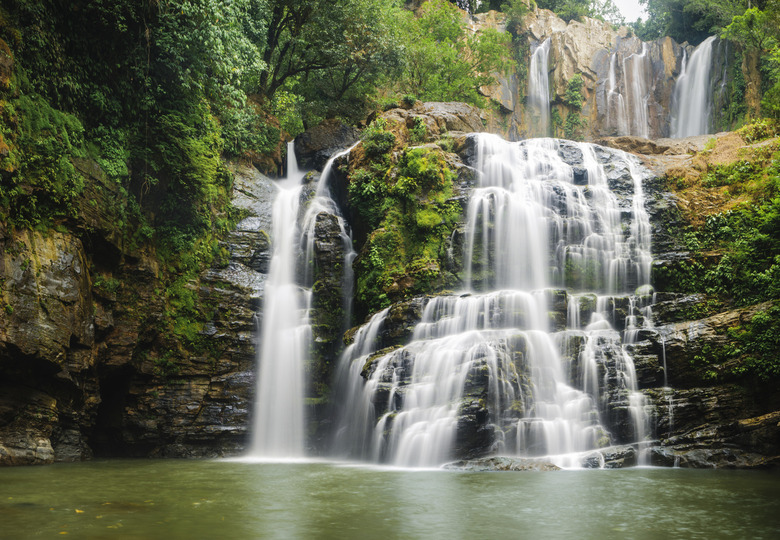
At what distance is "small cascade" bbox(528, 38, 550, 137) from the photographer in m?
38.1

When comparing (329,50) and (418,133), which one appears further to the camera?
(329,50)

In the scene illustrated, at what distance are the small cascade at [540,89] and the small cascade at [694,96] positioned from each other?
8047 millimetres

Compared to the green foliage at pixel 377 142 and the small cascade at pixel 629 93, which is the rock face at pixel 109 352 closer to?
the green foliage at pixel 377 142

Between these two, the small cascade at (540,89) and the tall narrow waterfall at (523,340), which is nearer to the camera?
the tall narrow waterfall at (523,340)

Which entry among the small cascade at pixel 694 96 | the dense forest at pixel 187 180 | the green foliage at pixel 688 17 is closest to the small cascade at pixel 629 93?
the small cascade at pixel 694 96

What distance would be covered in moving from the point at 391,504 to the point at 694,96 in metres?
32.9

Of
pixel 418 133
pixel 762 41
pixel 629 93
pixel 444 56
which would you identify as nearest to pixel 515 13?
pixel 629 93

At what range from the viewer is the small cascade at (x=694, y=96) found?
31.0 meters

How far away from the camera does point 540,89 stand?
38.6 m

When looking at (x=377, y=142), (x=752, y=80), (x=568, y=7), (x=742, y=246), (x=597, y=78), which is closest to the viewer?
(x=742, y=246)

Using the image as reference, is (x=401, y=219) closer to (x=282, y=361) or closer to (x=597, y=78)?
(x=282, y=361)

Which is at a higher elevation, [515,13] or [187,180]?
[515,13]

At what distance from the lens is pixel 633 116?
116 feet

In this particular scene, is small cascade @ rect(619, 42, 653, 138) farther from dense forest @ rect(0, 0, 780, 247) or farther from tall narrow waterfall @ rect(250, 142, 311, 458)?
tall narrow waterfall @ rect(250, 142, 311, 458)
